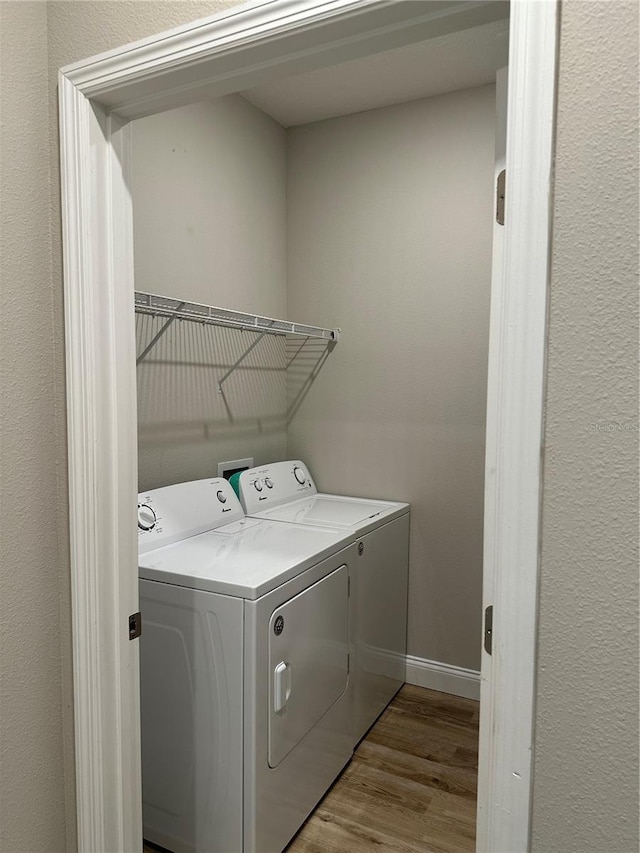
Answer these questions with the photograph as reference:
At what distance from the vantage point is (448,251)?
2617 mm

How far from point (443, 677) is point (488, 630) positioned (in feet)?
6.88

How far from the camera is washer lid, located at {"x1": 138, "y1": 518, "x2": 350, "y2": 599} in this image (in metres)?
1.58

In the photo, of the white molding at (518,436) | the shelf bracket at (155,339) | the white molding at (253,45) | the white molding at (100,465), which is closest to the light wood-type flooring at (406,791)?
the white molding at (100,465)

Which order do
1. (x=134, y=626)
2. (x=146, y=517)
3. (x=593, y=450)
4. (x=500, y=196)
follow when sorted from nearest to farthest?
(x=593, y=450) → (x=500, y=196) → (x=134, y=626) → (x=146, y=517)

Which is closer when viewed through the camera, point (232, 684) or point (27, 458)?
point (27, 458)

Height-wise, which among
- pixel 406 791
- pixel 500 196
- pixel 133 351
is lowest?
pixel 406 791

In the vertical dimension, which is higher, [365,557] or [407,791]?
[365,557]

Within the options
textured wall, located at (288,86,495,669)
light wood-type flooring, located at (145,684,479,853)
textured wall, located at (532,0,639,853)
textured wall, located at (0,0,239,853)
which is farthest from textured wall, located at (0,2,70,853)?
textured wall, located at (288,86,495,669)

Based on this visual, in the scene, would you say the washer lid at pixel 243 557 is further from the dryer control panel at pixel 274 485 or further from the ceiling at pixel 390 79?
the ceiling at pixel 390 79

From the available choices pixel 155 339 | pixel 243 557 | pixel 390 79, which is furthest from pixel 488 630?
pixel 390 79

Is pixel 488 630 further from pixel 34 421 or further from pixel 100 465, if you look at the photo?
pixel 34 421

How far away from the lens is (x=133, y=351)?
1210 mm

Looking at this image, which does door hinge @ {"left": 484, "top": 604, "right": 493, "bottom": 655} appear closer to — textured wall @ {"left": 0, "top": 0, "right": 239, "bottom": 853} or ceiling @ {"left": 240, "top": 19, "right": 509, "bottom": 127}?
textured wall @ {"left": 0, "top": 0, "right": 239, "bottom": 853}

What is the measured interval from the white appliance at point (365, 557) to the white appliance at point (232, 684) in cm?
28
